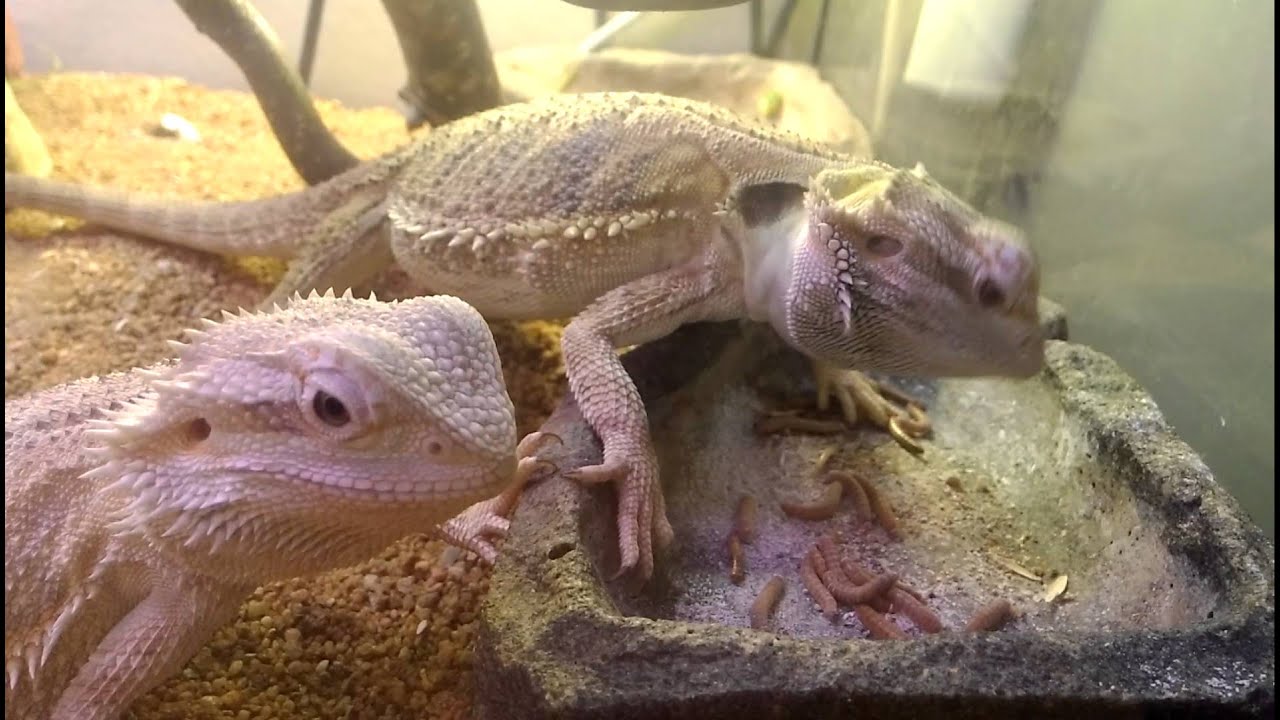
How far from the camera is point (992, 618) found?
6.11 feet

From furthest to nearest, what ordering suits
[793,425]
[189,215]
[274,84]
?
[274,84] → [189,215] → [793,425]

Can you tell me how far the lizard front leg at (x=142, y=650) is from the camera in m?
1.50

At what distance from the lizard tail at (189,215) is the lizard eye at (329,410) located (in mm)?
1667

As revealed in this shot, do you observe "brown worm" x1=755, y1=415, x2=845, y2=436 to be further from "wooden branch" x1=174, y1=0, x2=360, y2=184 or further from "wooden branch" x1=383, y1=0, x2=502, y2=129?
"wooden branch" x1=174, y1=0, x2=360, y2=184

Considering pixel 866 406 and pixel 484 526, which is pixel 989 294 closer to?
pixel 866 406

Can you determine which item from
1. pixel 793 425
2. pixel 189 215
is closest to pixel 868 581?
pixel 793 425

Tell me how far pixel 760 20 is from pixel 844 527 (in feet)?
6.02

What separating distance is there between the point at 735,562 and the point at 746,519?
0.45ft

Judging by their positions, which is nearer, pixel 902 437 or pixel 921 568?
pixel 921 568

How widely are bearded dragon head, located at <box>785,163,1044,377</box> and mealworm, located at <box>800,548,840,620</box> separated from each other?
50 centimetres

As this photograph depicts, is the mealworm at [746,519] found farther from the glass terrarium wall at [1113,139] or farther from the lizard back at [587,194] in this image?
the glass terrarium wall at [1113,139]

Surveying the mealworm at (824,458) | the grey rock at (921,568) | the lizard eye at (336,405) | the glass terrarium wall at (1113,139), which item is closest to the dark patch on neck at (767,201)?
the grey rock at (921,568)

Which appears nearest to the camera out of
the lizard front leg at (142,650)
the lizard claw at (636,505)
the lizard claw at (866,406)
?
the lizard front leg at (142,650)

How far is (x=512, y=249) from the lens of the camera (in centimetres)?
235
